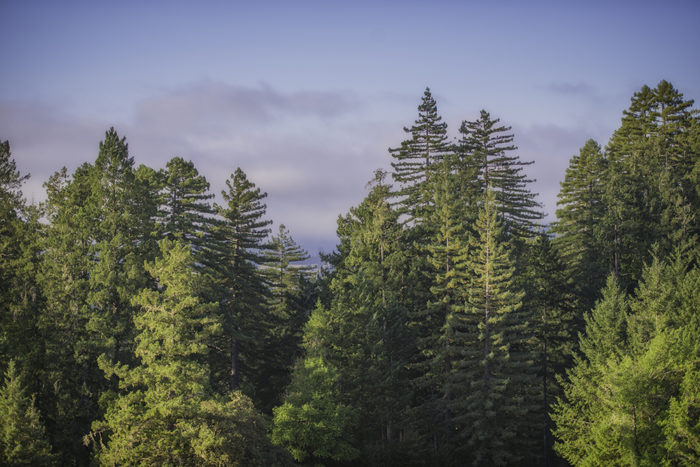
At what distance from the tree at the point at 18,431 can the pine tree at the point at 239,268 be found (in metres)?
16.4

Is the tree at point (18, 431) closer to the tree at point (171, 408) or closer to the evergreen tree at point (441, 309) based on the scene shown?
the tree at point (171, 408)

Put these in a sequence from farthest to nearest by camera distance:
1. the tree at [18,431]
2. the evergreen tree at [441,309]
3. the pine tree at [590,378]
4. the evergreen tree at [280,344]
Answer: the evergreen tree at [280,344] → the evergreen tree at [441,309] → the pine tree at [590,378] → the tree at [18,431]

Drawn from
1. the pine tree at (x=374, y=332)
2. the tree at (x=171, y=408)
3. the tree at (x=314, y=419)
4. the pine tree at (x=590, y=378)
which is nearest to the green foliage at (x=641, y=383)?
the pine tree at (x=590, y=378)

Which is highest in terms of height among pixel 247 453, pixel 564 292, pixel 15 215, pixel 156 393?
pixel 15 215

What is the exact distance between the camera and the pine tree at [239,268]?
149 feet

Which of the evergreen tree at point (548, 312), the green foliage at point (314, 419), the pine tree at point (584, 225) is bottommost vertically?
the green foliage at point (314, 419)

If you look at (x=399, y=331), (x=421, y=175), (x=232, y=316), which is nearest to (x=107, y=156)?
(x=232, y=316)

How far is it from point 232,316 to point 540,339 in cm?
2565

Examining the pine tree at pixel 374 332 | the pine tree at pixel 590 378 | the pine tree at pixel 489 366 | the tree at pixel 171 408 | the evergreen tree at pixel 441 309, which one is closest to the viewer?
the tree at pixel 171 408

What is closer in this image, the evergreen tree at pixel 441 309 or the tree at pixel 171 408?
the tree at pixel 171 408

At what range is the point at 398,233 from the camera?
46.6 meters

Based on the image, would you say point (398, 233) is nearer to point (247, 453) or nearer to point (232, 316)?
point (232, 316)

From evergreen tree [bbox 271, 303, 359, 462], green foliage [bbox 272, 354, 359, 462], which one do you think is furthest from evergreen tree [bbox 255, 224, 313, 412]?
green foliage [bbox 272, 354, 359, 462]

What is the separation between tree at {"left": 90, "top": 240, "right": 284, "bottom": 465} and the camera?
29922 millimetres
